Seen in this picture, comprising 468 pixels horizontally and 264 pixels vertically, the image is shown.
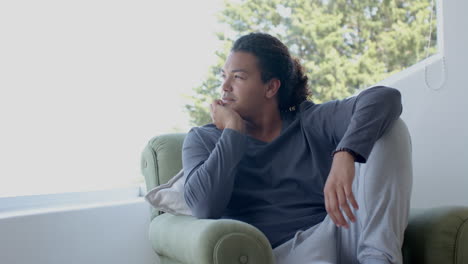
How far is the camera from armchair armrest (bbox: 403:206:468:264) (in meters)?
1.42

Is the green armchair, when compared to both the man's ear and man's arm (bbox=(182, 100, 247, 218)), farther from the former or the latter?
the man's ear

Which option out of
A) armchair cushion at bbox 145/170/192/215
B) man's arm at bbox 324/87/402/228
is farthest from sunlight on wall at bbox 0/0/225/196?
man's arm at bbox 324/87/402/228

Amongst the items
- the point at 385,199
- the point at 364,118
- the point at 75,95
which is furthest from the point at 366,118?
the point at 75,95

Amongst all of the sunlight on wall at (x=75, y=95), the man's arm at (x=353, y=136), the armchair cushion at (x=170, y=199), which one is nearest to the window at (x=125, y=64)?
the sunlight on wall at (x=75, y=95)

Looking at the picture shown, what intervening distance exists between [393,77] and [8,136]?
172 cm

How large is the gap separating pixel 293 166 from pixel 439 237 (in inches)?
17.8

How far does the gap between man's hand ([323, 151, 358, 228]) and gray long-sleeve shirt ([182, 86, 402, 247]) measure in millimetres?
103

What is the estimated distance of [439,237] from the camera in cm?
145

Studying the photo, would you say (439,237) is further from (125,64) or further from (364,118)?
(125,64)

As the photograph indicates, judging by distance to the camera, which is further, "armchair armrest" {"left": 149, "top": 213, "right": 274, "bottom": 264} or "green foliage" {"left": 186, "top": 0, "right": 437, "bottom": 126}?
"green foliage" {"left": 186, "top": 0, "right": 437, "bottom": 126}

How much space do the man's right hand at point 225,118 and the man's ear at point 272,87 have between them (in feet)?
0.51

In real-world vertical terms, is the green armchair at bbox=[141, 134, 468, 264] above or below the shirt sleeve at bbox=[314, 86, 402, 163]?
below

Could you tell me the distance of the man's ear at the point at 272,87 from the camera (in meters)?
1.90

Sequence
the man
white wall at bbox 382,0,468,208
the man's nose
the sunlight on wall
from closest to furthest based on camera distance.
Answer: the man < the man's nose < white wall at bbox 382,0,468,208 < the sunlight on wall
